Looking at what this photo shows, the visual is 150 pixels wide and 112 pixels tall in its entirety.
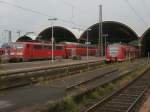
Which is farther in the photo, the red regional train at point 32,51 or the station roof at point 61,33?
the station roof at point 61,33

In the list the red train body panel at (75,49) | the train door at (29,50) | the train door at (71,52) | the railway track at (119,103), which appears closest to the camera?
the railway track at (119,103)

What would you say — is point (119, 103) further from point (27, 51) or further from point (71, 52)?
point (71, 52)

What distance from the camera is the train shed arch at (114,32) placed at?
307 ft

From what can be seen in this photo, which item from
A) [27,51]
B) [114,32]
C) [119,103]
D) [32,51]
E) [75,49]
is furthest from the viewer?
[114,32]

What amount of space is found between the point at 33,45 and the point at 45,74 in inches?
1062

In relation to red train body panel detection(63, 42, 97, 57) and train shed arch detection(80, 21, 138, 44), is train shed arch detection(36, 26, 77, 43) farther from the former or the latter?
red train body panel detection(63, 42, 97, 57)

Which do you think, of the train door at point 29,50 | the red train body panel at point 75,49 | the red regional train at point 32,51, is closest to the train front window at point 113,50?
the red regional train at point 32,51

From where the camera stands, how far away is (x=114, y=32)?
10931cm

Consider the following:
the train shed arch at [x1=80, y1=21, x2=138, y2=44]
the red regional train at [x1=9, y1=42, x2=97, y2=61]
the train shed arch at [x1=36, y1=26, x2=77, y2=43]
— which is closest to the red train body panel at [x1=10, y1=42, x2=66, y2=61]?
the red regional train at [x1=9, y1=42, x2=97, y2=61]

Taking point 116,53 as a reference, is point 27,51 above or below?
above

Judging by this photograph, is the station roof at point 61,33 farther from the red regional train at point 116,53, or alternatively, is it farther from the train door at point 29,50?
the red regional train at point 116,53

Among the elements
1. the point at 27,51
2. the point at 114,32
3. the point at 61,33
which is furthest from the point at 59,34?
the point at 27,51

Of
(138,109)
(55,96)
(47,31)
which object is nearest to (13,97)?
(55,96)

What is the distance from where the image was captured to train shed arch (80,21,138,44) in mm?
93588
